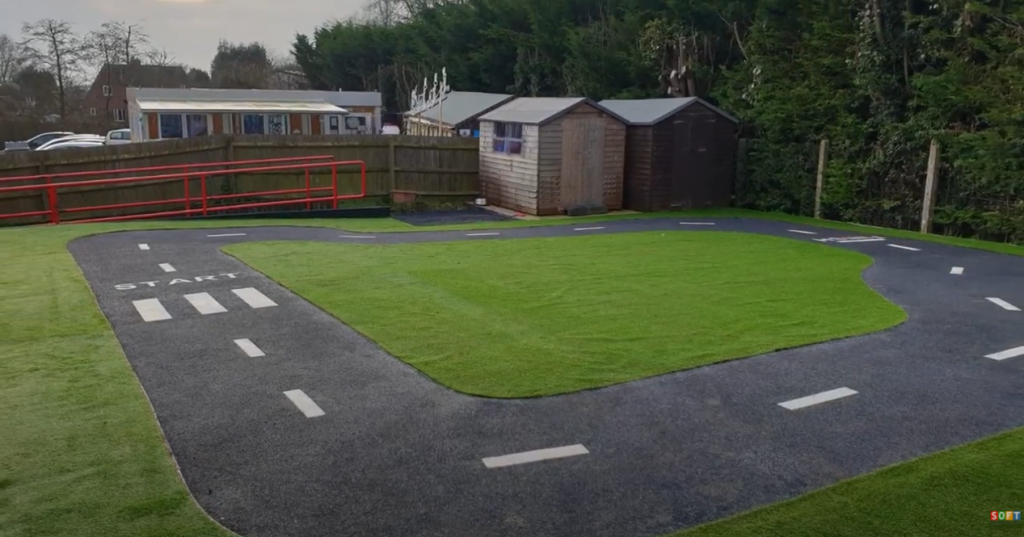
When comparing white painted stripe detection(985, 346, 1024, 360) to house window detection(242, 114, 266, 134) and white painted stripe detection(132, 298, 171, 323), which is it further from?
house window detection(242, 114, 266, 134)

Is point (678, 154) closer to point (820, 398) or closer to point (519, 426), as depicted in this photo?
point (820, 398)

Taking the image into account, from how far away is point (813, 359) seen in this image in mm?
6297

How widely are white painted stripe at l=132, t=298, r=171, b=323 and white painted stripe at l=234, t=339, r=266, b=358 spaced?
1.09 meters

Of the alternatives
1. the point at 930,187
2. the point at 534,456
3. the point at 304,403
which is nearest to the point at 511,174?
the point at 930,187

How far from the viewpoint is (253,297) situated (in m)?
7.98

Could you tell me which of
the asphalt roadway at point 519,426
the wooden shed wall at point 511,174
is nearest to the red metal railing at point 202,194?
the wooden shed wall at point 511,174

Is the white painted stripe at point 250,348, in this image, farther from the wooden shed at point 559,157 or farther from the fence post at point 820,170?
the fence post at point 820,170

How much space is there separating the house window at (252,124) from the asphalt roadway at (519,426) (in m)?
21.4

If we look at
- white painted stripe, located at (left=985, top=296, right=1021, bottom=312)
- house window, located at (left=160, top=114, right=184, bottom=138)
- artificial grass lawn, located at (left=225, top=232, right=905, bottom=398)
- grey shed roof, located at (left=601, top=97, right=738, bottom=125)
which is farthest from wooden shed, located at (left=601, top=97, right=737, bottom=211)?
house window, located at (left=160, top=114, right=184, bottom=138)

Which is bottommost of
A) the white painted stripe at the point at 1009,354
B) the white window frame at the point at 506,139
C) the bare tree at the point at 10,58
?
the white painted stripe at the point at 1009,354

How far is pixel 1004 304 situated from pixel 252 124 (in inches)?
984

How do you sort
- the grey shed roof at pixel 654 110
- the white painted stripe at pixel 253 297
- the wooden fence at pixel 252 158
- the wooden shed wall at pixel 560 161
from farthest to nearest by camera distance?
the grey shed roof at pixel 654 110 < the wooden shed wall at pixel 560 161 < the wooden fence at pixel 252 158 < the white painted stripe at pixel 253 297

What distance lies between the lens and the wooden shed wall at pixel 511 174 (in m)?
15.8

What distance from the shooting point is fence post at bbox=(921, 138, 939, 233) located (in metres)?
13.8
